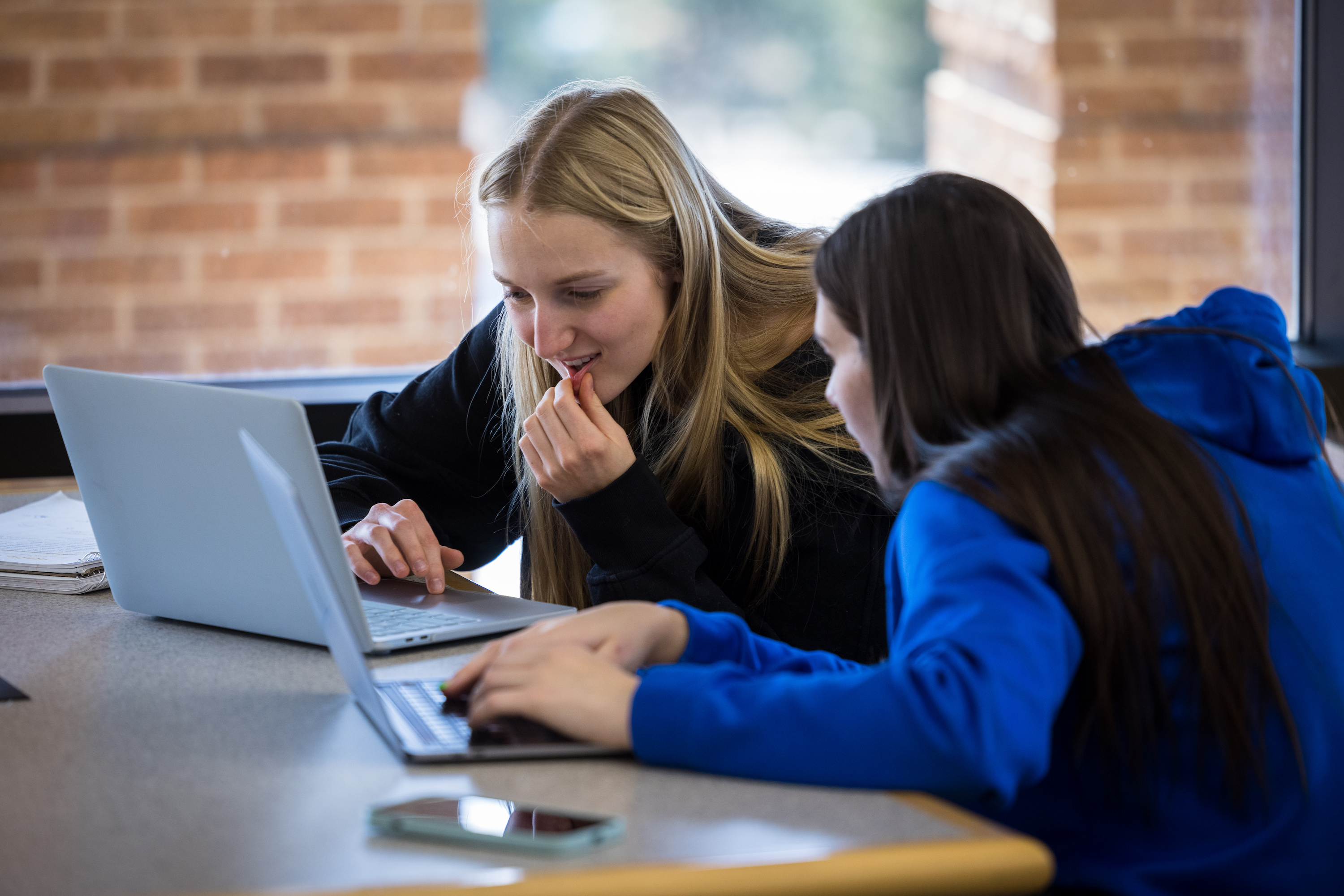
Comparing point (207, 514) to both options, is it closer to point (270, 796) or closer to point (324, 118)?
point (270, 796)

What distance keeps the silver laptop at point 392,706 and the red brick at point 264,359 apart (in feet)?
4.91

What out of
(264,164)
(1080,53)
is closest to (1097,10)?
(1080,53)

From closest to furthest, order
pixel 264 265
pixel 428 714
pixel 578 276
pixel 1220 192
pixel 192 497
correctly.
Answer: pixel 428 714
pixel 192 497
pixel 578 276
pixel 264 265
pixel 1220 192

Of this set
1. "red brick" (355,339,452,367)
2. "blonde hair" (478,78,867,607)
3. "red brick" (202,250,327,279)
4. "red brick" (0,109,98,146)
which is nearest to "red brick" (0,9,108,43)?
"red brick" (0,109,98,146)

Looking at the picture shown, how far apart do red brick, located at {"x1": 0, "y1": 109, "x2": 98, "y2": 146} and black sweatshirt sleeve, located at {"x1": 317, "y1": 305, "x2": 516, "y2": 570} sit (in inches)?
35.7

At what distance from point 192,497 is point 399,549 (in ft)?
0.96

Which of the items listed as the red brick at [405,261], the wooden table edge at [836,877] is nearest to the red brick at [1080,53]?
the red brick at [405,261]

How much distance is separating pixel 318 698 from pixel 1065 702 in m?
0.53

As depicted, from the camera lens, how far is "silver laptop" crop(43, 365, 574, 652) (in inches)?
36.9

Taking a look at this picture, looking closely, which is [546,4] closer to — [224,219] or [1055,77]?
[224,219]

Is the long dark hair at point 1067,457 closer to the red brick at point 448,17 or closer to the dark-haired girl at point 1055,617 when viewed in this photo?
the dark-haired girl at point 1055,617

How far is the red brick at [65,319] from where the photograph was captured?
2.27 metres

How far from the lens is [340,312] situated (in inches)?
91.5

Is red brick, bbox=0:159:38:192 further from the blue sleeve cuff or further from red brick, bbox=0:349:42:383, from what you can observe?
the blue sleeve cuff
